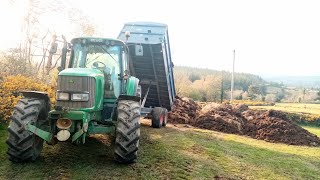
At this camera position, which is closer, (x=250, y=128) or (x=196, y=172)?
(x=196, y=172)

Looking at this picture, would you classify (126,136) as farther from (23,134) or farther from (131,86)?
(131,86)

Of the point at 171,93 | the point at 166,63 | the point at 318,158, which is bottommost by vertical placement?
the point at 318,158

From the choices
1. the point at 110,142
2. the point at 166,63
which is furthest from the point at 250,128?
the point at 110,142

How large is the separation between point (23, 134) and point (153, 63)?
5.96 m

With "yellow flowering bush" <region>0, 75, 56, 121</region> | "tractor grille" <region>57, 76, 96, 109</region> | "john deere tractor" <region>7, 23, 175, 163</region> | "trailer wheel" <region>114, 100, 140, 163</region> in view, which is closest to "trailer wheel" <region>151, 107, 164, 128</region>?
"john deere tractor" <region>7, 23, 175, 163</region>

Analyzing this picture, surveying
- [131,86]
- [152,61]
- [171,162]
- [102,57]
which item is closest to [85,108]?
[102,57]

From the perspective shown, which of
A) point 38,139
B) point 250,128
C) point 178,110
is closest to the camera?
point 38,139

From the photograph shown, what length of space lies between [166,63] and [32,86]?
440cm

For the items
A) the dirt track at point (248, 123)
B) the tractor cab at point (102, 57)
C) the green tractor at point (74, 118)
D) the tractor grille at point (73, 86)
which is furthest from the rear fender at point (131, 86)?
the dirt track at point (248, 123)

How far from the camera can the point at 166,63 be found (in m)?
11.8

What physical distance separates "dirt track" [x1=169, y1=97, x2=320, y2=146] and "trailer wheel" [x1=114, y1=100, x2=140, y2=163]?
8.05 metres

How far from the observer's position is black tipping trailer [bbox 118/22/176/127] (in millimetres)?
11219

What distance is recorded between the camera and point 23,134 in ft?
21.2

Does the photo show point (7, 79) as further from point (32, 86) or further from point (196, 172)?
point (196, 172)
